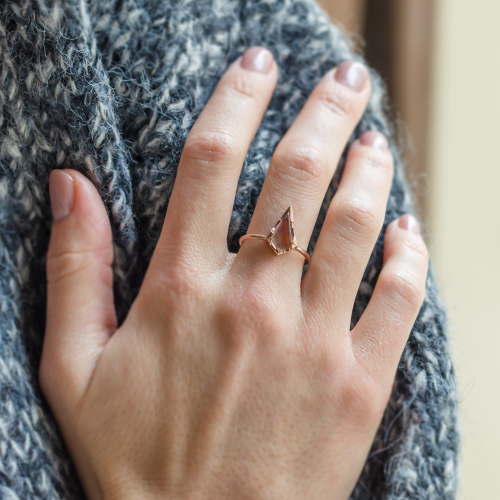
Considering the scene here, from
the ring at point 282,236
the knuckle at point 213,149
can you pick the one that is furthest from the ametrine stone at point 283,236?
the knuckle at point 213,149

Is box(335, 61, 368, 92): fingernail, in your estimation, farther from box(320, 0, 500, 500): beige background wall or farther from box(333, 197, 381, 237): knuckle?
box(320, 0, 500, 500): beige background wall

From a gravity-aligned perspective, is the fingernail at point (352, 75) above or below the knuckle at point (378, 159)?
above

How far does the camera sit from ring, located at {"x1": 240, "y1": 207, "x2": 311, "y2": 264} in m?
0.59

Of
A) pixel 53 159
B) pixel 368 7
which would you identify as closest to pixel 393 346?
pixel 53 159

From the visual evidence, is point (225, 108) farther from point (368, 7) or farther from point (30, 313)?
point (368, 7)

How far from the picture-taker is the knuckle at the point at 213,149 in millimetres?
611

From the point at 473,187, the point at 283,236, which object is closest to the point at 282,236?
the point at 283,236

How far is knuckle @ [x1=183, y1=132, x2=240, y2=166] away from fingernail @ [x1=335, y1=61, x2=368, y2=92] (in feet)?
0.76

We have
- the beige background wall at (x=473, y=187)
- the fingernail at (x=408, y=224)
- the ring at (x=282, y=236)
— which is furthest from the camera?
the beige background wall at (x=473, y=187)

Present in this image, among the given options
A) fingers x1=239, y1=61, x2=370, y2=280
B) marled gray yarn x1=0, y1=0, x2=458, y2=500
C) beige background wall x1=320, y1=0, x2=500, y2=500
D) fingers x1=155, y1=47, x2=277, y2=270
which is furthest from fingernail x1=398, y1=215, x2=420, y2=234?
beige background wall x1=320, y1=0, x2=500, y2=500

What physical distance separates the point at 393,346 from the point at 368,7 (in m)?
1.04

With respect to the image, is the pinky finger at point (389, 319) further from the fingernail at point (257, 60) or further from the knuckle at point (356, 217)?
the fingernail at point (257, 60)

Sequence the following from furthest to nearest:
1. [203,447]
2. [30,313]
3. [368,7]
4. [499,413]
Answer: [368,7] < [499,413] < [30,313] < [203,447]

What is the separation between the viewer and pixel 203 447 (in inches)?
23.5
